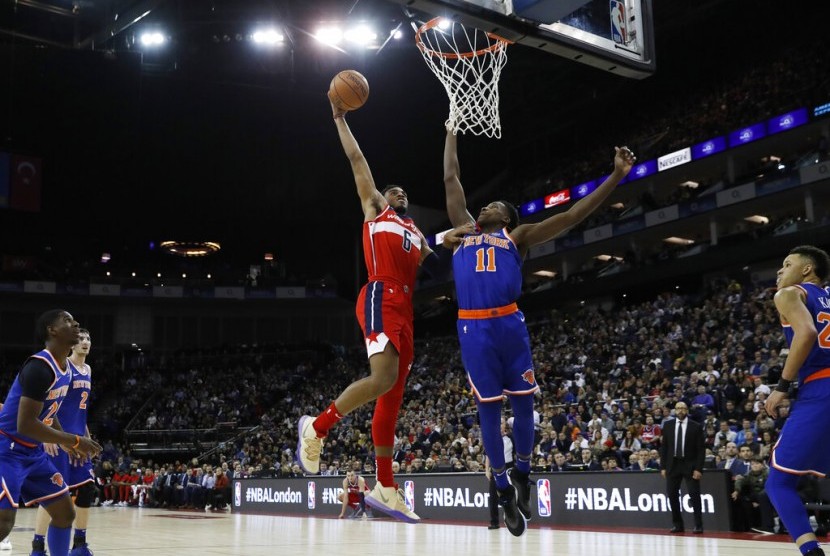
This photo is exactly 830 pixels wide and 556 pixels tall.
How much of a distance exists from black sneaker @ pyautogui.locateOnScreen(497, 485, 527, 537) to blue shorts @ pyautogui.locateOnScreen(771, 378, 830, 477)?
1.79 metres

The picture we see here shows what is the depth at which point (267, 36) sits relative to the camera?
26.2m

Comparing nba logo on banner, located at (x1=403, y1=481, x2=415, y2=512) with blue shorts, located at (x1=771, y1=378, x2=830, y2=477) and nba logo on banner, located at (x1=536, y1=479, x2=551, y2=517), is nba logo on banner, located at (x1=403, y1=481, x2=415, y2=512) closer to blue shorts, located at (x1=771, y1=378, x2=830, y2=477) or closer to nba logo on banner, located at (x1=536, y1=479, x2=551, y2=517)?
nba logo on banner, located at (x1=536, y1=479, x2=551, y2=517)

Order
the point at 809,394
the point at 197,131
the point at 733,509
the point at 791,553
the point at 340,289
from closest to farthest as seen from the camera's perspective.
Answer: the point at 809,394
the point at 791,553
the point at 733,509
the point at 197,131
the point at 340,289

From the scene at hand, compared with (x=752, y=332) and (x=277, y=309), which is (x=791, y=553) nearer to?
(x=752, y=332)

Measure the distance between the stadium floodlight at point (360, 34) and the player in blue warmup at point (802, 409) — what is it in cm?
1979

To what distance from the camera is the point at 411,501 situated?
56.4ft

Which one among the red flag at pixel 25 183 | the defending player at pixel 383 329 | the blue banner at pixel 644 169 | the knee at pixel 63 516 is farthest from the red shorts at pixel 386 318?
the red flag at pixel 25 183

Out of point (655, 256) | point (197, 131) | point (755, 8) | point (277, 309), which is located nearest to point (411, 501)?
point (655, 256)

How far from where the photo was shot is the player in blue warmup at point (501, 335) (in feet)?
19.5

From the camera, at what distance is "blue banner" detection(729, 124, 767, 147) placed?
29616mm

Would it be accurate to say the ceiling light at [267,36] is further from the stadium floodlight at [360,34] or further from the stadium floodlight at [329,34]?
the stadium floodlight at [360,34]

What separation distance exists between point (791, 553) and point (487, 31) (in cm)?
617

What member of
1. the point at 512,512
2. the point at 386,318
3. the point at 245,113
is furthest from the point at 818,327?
the point at 245,113

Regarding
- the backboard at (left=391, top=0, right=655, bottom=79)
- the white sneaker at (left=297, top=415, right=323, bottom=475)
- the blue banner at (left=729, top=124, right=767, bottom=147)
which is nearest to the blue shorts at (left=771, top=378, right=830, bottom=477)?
the white sneaker at (left=297, top=415, right=323, bottom=475)
